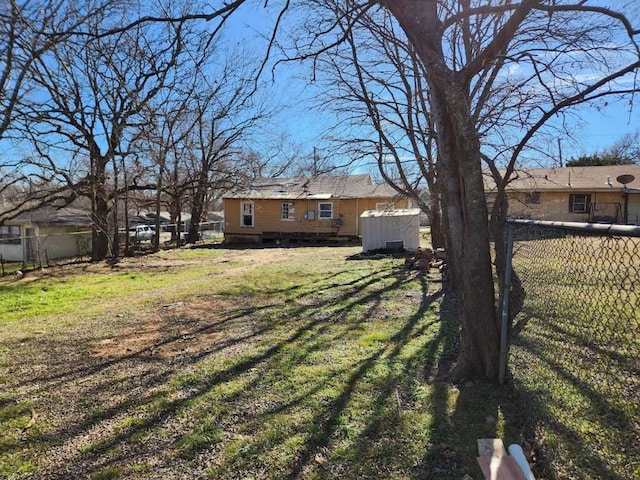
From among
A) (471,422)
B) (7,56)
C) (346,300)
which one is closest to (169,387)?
(471,422)

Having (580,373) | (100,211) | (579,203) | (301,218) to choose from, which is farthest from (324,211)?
(580,373)

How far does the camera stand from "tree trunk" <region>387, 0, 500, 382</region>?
11.4 feet

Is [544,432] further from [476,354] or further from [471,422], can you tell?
[476,354]

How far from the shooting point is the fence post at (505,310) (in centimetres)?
331

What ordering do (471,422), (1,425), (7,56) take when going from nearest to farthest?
(471,422) < (1,425) < (7,56)

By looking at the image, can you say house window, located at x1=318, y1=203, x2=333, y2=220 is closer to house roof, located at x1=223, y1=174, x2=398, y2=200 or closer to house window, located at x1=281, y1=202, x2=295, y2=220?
house roof, located at x1=223, y1=174, x2=398, y2=200

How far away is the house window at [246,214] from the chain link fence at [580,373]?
811 inches

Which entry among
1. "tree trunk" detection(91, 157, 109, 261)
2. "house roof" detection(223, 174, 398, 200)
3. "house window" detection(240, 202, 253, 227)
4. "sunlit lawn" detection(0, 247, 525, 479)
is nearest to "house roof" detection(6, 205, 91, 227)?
"tree trunk" detection(91, 157, 109, 261)

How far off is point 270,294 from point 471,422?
19.2ft

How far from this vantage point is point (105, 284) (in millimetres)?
10680

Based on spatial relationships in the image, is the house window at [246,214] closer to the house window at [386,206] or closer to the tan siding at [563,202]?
the house window at [386,206]

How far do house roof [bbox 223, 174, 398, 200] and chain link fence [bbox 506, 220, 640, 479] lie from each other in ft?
60.1

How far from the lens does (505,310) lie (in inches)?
135

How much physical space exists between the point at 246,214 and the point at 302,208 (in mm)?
3474
